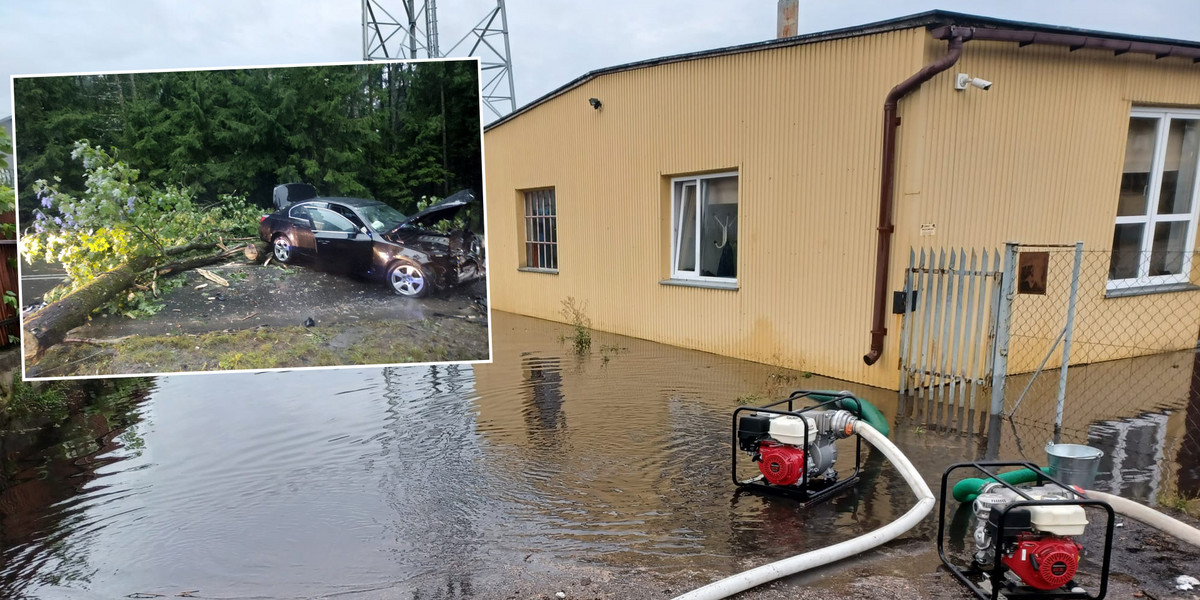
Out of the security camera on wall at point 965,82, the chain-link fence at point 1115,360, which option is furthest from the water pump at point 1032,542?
the security camera on wall at point 965,82

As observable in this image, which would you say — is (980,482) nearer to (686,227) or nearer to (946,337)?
(946,337)

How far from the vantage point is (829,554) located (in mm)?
3273

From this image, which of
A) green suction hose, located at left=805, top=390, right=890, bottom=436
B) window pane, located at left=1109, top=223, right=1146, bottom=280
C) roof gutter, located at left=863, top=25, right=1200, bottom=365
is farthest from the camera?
window pane, located at left=1109, top=223, right=1146, bottom=280

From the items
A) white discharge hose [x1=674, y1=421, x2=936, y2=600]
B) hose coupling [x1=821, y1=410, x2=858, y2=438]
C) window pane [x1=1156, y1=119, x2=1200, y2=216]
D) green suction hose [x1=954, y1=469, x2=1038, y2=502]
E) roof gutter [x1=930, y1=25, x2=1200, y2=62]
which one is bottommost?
white discharge hose [x1=674, y1=421, x2=936, y2=600]

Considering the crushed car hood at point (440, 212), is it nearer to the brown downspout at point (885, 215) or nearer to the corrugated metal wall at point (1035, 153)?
the brown downspout at point (885, 215)

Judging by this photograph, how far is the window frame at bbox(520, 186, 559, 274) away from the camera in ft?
38.5

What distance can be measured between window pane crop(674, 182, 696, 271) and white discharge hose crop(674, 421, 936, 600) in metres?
5.36

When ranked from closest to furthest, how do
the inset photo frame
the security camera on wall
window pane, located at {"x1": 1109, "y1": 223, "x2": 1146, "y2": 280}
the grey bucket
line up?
1. the inset photo frame
2. the grey bucket
3. the security camera on wall
4. window pane, located at {"x1": 1109, "y1": 223, "x2": 1146, "y2": 280}

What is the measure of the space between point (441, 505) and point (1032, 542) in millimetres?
3083

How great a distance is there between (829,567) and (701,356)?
17.1 feet

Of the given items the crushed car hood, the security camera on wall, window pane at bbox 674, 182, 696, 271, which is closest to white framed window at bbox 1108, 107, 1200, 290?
the security camera on wall

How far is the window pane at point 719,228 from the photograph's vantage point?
8.42 metres

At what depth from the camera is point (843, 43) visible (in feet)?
22.1

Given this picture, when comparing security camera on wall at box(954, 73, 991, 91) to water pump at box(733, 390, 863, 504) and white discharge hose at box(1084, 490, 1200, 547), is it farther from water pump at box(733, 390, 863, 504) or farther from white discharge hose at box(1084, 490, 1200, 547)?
white discharge hose at box(1084, 490, 1200, 547)
